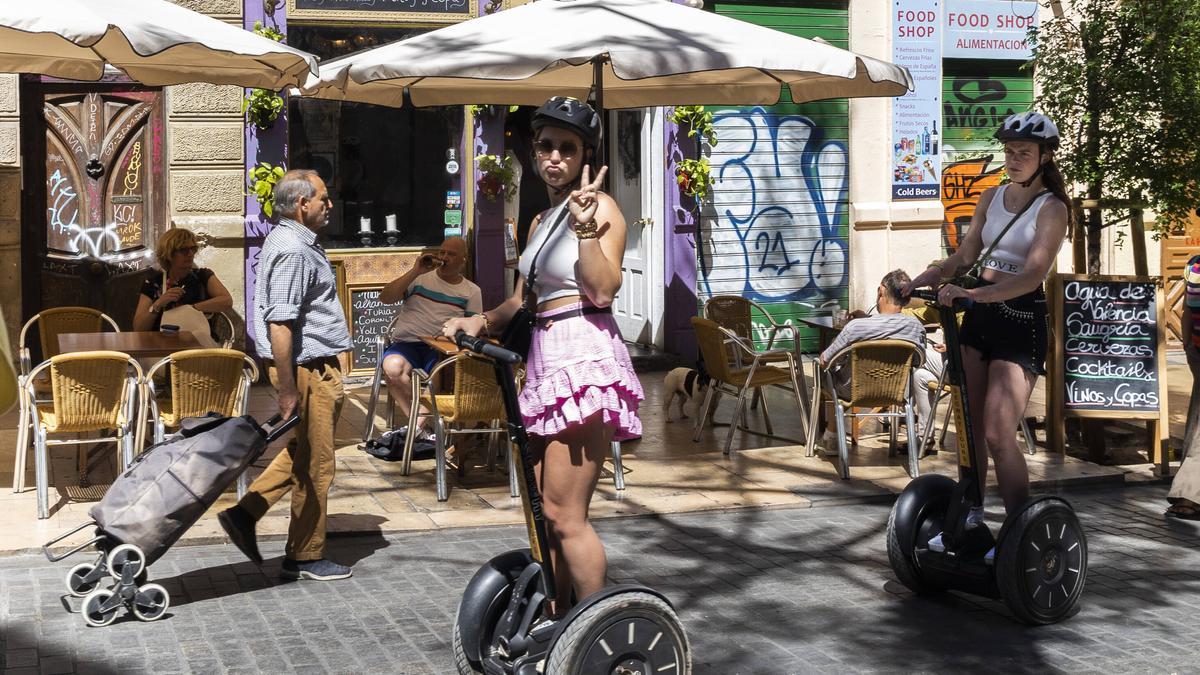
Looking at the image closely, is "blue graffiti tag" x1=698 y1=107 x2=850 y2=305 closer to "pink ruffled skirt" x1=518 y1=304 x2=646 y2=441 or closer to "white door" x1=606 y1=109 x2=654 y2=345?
"white door" x1=606 y1=109 x2=654 y2=345

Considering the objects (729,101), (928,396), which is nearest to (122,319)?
(729,101)

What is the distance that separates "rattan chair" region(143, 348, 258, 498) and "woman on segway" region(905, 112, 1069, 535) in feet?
11.8

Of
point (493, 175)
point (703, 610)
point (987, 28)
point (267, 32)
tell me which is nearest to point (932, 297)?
point (703, 610)

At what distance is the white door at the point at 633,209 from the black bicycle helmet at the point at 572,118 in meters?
9.08

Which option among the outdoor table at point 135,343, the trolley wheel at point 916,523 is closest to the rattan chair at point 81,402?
the outdoor table at point 135,343

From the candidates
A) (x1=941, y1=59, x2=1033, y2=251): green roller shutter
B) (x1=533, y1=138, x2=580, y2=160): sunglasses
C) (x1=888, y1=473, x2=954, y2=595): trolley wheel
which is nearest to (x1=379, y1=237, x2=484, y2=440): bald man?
(x1=888, y1=473, x2=954, y2=595): trolley wheel

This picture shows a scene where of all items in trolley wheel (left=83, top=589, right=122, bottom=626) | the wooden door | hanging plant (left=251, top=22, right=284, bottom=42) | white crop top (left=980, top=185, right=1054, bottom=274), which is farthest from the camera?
the wooden door

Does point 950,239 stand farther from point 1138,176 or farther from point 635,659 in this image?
point 635,659

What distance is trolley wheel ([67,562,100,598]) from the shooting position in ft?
19.2

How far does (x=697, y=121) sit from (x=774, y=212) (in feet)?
4.58

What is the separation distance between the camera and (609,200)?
457 cm

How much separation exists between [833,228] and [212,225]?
19.6 feet

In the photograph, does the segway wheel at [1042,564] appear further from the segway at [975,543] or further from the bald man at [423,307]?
the bald man at [423,307]

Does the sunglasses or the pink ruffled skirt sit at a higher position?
the sunglasses
